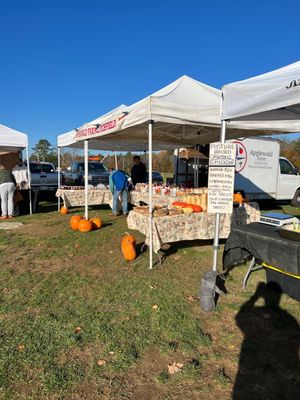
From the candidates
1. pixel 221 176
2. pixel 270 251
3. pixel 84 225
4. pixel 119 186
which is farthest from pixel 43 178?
pixel 270 251

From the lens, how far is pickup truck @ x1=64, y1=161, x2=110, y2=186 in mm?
14690

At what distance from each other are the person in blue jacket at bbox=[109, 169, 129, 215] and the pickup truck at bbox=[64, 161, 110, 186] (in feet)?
17.8

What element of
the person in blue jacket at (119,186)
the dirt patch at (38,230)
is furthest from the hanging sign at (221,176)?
the person in blue jacket at (119,186)

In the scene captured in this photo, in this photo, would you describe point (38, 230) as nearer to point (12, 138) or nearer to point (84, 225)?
point (84, 225)

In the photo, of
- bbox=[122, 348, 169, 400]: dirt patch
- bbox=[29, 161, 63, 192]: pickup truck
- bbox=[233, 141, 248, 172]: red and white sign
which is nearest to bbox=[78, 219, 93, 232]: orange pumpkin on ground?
bbox=[122, 348, 169, 400]: dirt patch

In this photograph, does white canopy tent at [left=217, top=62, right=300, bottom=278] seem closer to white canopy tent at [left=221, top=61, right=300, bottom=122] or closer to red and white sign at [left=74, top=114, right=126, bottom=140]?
white canopy tent at [left=221, top=61, right=300, bottom=122]

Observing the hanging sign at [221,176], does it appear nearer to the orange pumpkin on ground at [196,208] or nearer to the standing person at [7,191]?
the orange pumpkin on ground at [196,208]

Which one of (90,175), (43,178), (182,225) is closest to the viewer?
(182,225)

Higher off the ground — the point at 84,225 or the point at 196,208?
the point at 196,208

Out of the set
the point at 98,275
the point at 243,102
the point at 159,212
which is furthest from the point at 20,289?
the point at 243,102

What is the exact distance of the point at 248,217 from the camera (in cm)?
572

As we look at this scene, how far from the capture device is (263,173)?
11.7 meters

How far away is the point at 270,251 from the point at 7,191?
8.29m

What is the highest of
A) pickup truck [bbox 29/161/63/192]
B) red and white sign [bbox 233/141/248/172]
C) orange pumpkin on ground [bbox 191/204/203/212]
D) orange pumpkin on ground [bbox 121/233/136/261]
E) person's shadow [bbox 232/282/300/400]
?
red and white sign [bbox 233/141/248/172]
